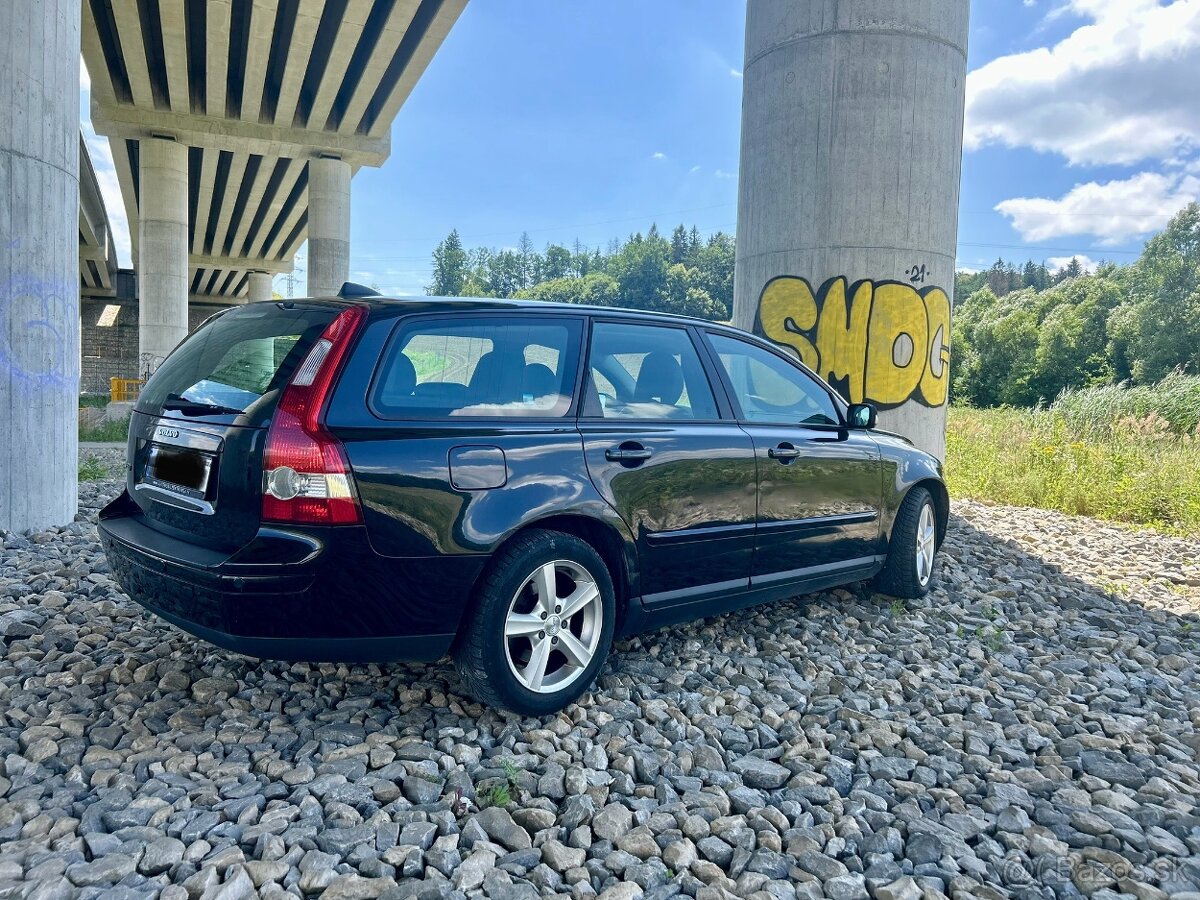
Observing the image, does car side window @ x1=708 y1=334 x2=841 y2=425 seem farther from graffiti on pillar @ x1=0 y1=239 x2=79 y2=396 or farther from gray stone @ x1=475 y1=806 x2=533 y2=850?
graffiti on pillar @ x1=0 y1=239 x2=79 y2=396

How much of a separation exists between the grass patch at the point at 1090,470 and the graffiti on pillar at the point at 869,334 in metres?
2.21

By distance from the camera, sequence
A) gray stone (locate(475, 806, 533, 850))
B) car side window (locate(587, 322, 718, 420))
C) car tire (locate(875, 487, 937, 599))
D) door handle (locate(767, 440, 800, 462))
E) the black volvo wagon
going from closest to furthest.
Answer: gray stone (locate(475, 806, 533, 850)), the black volvo wagon, car side window (locate(587, 322, 718, 420)), door handle (locate(767, 440, 800, 462)), car tire (locate(875, 487, 937, 599))

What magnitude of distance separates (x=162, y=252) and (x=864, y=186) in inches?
953

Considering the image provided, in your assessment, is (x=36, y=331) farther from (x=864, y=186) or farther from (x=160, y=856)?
(x=864, y=186)

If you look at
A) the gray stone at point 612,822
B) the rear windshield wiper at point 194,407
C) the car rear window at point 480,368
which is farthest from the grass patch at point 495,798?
the rear windshield wiper at point 194,407

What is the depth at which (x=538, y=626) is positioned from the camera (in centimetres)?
330

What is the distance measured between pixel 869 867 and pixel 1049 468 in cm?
886

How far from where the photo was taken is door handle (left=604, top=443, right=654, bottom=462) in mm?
3547

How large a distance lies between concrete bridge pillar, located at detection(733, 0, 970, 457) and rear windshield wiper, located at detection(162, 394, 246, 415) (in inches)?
243

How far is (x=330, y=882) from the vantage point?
2.30 metres

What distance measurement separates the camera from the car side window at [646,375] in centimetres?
375

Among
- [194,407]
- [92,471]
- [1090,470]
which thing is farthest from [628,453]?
[92,471]

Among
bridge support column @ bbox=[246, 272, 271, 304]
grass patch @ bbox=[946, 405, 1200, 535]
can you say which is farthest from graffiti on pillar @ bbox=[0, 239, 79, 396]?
bridge support column @ bbox=[246, 272, 271, 304]

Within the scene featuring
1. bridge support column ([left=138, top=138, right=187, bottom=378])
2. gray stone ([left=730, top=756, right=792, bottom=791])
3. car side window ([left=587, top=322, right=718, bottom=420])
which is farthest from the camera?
bridge support column ([left=138, top=138, right=187, bottom=378])
